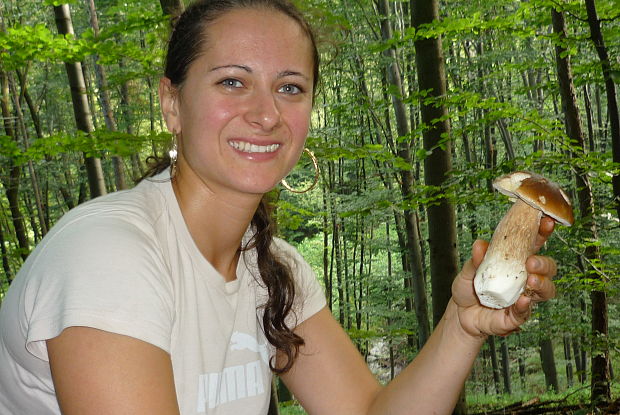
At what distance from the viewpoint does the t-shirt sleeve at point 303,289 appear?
79.5 inches

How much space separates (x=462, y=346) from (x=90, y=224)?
1177mm

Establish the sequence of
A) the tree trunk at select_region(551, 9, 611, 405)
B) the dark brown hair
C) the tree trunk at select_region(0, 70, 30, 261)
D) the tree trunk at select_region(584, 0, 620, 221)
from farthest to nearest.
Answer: the tree trunk at select_region(0, 70, 30, 261) → the tree trunk at select_region(551, 9, 611, 405) → the tree trunk at select_region(584, 0, 620, 221) → the dark brown hair

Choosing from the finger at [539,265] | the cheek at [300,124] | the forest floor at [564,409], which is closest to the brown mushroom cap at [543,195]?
the finger at [539,265]

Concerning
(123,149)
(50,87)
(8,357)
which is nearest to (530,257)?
(8,357)

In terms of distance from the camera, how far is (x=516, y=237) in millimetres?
1671

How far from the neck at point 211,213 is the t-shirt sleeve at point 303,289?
1.07 feet

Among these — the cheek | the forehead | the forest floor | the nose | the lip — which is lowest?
the forest floor

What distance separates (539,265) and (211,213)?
1014 mm

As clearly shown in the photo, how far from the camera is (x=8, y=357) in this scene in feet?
4.59

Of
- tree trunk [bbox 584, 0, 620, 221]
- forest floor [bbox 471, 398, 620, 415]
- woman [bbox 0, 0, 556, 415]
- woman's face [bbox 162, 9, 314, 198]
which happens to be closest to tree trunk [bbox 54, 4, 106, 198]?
woman [bbox 0, 0, 556, 415]

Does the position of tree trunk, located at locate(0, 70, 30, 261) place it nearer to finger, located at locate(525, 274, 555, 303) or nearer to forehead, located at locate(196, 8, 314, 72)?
forehead, located at locate(196, 8, 314, 72)

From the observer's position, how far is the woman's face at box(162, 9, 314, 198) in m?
1.63

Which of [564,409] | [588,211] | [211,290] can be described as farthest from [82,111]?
[564,409]

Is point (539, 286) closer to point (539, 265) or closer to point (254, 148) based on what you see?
point (539, 265)
